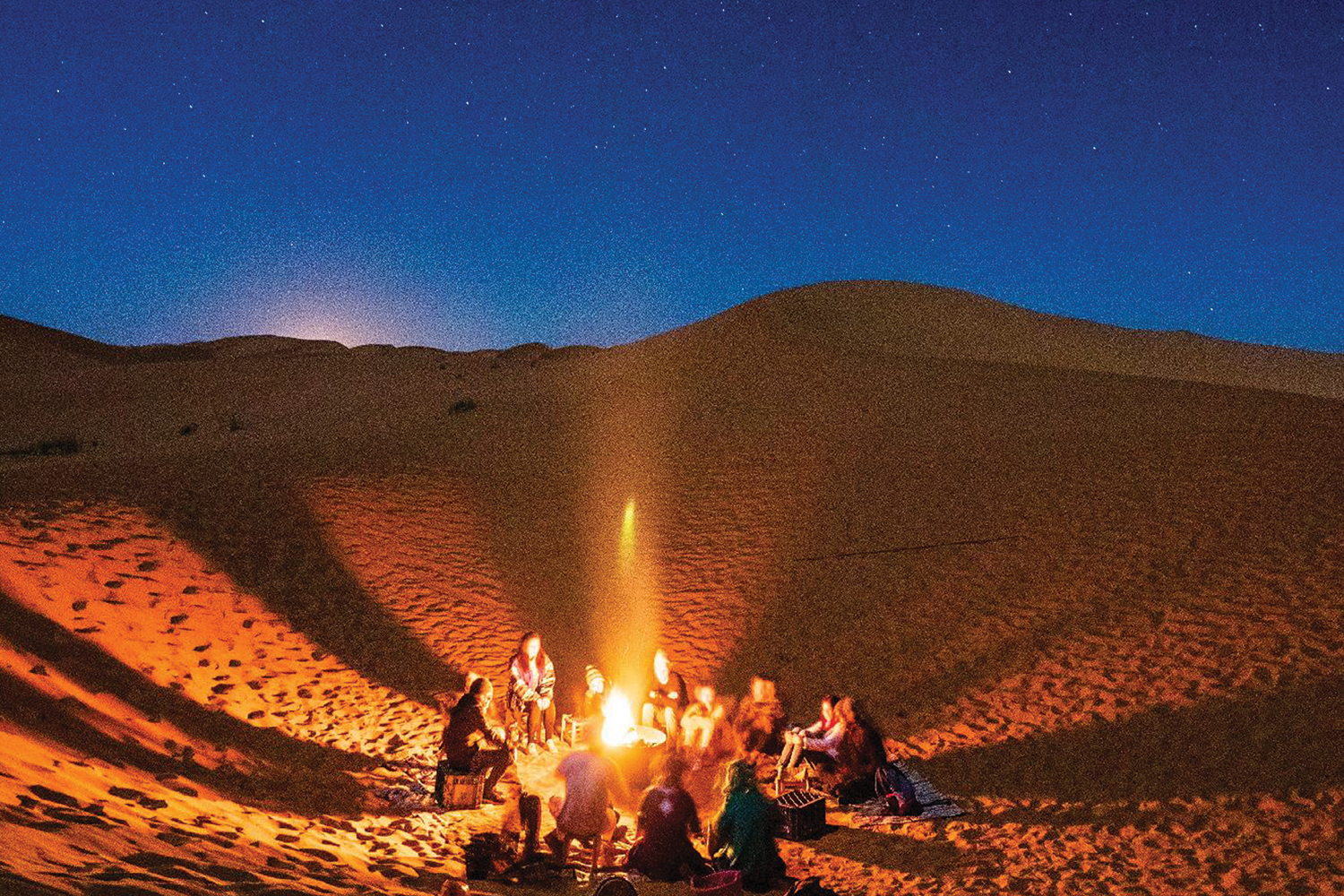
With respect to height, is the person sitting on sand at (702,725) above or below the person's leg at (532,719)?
above

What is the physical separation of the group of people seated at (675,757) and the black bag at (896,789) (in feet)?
0.28

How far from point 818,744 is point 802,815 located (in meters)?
0.98

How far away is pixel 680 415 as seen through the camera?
24.9 metres

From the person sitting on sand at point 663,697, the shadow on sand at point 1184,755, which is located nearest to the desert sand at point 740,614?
the shadow on sand at point 1184,755

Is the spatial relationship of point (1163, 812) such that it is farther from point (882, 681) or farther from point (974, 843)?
point (882, 681)

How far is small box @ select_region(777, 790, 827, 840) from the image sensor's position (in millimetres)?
7383

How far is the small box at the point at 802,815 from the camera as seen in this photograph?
738cm

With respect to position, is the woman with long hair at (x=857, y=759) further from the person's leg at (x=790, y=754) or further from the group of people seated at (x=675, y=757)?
the person's leg at (x=790, y=754)

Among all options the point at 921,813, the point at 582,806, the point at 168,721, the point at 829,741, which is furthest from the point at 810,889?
the point at 168,721

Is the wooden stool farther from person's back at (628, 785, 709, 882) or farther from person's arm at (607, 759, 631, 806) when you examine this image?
person's arm at (607, 759, 631, 806)

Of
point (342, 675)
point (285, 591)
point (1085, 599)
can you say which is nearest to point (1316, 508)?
point (1085, 599)

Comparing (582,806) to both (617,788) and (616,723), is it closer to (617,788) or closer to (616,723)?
(617,788)

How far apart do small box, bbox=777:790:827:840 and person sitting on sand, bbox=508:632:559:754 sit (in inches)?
113

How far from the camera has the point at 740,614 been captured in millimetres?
13164
